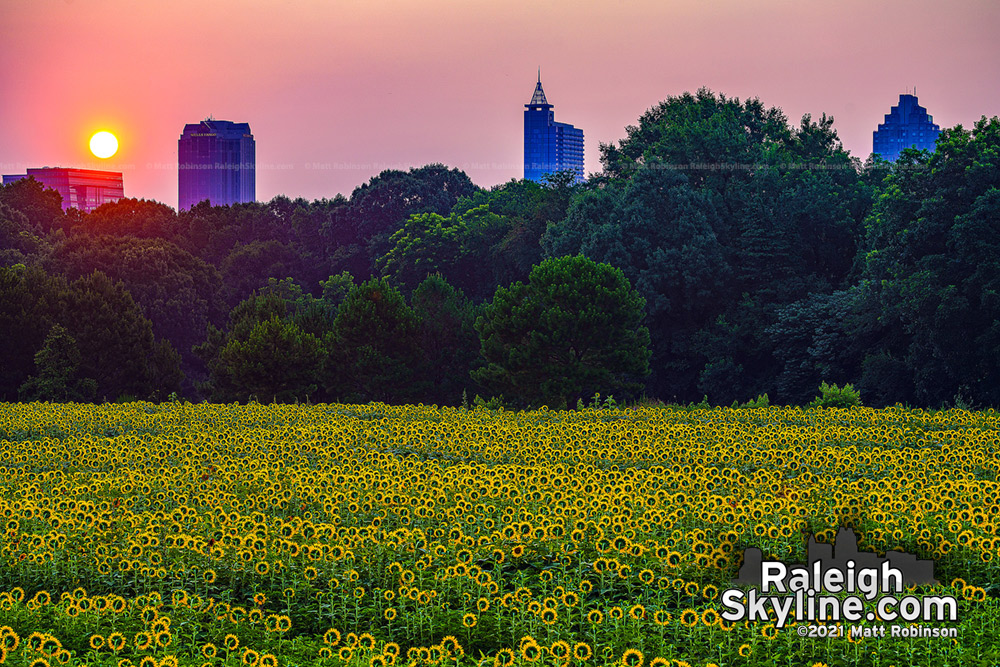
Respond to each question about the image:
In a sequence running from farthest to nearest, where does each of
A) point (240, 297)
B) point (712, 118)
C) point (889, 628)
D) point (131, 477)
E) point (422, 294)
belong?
point (240, 297) → point (712, 118) → point (422, 294) → point (131, 477) → point (889, 628)

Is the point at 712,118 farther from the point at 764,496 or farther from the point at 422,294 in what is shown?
the point at 764,496

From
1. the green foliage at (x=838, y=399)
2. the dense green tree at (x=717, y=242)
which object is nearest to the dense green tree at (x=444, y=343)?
the dense green tree at (x=717, y=242)

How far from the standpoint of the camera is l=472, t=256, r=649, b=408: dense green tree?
37188mm

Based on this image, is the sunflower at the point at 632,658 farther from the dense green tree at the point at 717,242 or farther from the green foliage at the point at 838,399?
the dense green tree at the point at 717,242

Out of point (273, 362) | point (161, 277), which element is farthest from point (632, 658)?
point (161, 277)

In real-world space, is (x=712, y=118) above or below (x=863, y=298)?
above

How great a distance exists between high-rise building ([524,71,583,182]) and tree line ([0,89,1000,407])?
125292 millimetres

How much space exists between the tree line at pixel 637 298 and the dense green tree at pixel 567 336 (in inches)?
3.0

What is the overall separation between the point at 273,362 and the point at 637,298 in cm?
1250

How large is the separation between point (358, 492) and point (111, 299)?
32.2 metres

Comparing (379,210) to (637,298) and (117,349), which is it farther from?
(637,298)

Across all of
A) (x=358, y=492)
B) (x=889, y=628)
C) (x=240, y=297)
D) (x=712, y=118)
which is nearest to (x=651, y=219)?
(x=712, y=118)

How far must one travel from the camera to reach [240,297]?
64.4 metres

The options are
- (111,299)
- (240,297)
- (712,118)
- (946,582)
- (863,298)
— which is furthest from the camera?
(240,297)
